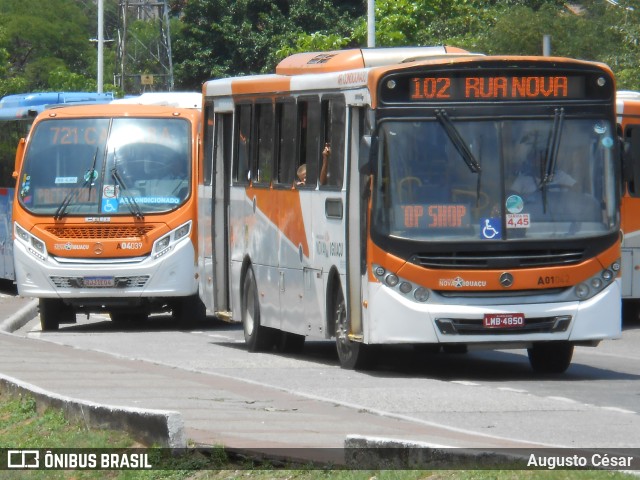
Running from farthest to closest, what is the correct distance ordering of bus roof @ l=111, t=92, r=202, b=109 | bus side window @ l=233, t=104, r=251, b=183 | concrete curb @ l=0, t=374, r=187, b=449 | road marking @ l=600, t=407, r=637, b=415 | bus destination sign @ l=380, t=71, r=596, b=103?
bus roof @ l=111, t=92, r=202, b=109
bus side window @ l=233, t=104, r=251, b=183
bus destination sign @ l=380, t=71, r=596, b=103
road marking @ l=600, t=407, r=637, b=415
concrete curb @ l=0, t=374, r=187, b=449

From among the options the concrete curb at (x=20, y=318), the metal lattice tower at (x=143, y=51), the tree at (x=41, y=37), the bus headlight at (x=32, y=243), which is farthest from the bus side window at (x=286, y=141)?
the tree at (x=41, y=37)

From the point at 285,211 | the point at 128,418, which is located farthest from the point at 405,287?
the point at 128,418

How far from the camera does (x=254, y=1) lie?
190 feet

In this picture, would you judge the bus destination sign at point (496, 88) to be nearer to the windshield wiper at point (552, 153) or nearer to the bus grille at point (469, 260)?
the windshield wiper at point (552, 153)

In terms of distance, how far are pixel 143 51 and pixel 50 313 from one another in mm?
53631

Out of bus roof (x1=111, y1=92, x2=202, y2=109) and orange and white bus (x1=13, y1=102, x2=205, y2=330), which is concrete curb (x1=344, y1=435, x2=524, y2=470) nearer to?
orange and white bus (x1=13, y1=102, x2=205, y2=330)

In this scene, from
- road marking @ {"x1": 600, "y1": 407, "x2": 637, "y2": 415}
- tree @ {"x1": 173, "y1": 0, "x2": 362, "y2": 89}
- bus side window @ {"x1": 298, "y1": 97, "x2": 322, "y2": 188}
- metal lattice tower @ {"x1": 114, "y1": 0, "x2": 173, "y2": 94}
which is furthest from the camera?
tree @ {"x1": 173, "y1": 0, "x2": 362, "y2": 89}

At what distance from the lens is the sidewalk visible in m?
9.29

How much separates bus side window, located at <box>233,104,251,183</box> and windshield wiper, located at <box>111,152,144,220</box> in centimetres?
377

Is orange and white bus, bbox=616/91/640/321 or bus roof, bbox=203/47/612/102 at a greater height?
bus roof, bbox=203/47/612/102

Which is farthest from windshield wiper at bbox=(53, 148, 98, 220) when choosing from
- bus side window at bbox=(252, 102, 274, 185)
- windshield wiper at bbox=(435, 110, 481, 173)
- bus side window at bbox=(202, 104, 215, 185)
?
windshield wiper at bbox=(435, 110, 481, 173)

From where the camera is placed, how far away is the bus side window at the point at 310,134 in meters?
15.8

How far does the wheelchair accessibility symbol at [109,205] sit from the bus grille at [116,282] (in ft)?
3.22

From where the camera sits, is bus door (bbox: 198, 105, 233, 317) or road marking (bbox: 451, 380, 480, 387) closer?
road marking (bbox: 451, 380, 480, 387)
